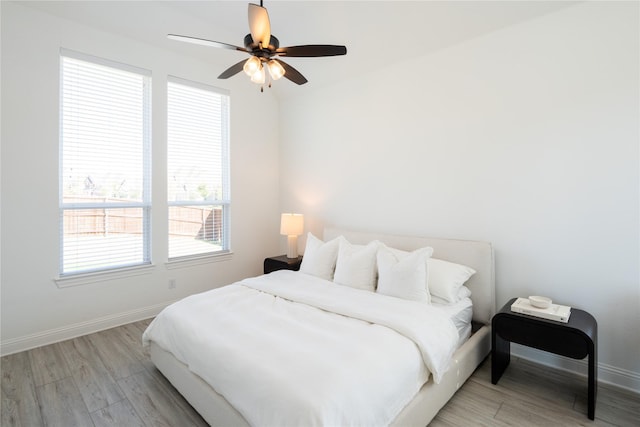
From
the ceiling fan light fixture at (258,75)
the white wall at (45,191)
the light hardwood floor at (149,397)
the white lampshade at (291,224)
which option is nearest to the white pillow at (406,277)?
the light hardwood floor at (149,397)

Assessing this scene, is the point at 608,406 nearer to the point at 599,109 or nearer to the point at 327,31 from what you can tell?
the point at 599,109

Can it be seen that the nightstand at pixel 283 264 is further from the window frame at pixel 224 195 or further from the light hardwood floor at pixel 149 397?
the light hardwood floor at pixel 149 397

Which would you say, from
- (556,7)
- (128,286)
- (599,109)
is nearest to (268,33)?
(556,7)

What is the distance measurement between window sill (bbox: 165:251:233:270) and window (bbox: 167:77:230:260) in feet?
0.18

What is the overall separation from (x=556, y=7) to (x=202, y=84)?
369 cm

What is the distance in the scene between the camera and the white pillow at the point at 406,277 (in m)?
2.58

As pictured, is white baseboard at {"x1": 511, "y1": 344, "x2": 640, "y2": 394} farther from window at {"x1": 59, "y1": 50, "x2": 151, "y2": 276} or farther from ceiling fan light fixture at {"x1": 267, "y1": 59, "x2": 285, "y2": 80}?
window at {"x1": 59, "y1": 50, "x2": 151, "y2": 276}

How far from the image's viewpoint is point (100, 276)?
129 inches

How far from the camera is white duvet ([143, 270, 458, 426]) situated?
57.0 inches

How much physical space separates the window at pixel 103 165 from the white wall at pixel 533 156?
2591 mm

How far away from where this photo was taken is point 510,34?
274 centimetres

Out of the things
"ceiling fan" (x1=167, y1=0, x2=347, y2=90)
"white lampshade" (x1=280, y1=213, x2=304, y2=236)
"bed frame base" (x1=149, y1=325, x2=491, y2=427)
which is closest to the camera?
"bed frame base" (x1=149, y1=325, x2=491, y2=427)

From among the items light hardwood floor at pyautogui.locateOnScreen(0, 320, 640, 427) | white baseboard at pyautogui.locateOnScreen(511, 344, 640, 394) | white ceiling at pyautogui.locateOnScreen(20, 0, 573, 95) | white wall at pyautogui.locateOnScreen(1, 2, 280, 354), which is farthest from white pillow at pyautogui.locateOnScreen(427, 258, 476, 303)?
white wall at pyautogui.locateOnScreen(1, 2, 280, 354)

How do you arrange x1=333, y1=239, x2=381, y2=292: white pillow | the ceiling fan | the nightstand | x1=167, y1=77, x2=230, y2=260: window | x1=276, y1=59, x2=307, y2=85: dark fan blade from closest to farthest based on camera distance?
1. the ceiling fan
2. x1=276, y1=59, x2=307, y2=85: dark fan blade
3. x1=333, y1=239, x2=381, y2=292: white pillow
4. x1=167, y1=77, x2=230, y2=260: window
5. the nightstand
